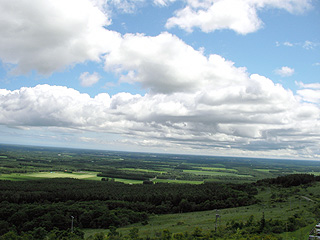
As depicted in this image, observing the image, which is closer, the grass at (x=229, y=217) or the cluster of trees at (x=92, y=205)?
the grass at (x=229, y=217)

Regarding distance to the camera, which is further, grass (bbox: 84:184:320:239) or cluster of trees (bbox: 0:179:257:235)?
cluster of trees (bbox: 0:179:257:235)

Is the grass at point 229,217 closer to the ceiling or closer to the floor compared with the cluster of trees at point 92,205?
closer to the ceiling

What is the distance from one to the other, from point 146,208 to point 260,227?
202 feet

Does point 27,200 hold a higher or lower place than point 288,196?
lower

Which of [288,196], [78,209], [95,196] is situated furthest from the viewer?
[95,196]

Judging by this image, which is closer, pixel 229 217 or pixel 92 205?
pixel 229 217

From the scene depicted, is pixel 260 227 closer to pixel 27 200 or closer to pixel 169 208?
pixel 169 208

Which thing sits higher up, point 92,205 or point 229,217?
point 229,217

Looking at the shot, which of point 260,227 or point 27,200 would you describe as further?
point 27,200

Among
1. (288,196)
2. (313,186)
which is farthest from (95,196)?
(313,186)

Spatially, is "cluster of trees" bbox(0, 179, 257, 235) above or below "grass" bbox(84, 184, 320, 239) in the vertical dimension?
below

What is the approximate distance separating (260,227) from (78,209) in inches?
2610

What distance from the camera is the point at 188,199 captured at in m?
121

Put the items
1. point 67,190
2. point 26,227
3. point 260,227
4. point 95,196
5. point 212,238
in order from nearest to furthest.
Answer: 1. point 212,238
2. point 260,227
3. point 26,227
4. point 95,196
5. point 67,190
